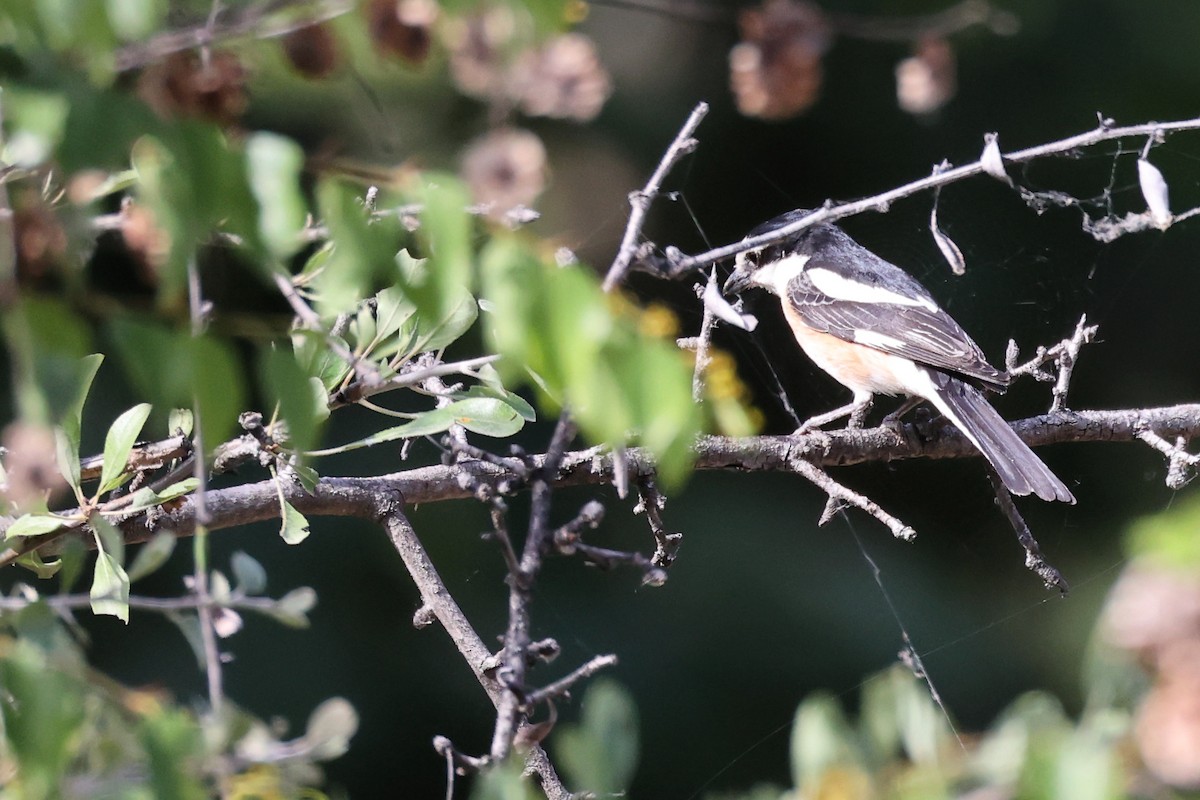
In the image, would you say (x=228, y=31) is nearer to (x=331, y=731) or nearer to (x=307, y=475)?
(x=331, y=731)

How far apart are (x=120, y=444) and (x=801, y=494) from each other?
2.60 m

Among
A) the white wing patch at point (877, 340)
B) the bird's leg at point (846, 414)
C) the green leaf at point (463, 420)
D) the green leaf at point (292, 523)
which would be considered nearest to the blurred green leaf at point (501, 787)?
the green leaf at point (463, 420)

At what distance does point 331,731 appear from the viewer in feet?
2.24

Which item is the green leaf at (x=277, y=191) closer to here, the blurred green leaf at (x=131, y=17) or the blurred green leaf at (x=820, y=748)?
the blurred green leaf at (x=131, y=17)

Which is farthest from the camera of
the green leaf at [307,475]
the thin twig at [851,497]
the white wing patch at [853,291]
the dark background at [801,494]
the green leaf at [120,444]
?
the dark background at [801,494]

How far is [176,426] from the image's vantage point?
4.19 ft

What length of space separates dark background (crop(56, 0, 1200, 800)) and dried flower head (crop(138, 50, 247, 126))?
2.12 meters

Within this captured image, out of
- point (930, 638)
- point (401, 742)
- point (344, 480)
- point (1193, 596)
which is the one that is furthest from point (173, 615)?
point (930, 638)

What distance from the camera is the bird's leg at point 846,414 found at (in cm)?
195

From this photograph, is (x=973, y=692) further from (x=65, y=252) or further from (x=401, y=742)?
(x=65, y=252)

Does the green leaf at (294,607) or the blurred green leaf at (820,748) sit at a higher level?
the blurred green leaf at (820,748)

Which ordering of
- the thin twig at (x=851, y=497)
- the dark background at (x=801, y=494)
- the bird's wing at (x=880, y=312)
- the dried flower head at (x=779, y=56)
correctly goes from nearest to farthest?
1. the dried flower head at (x=779, y=56)
2. the thin twig at (x=851, y=497)
3. the bird's wing at (x=880, y=312)
4. the dark background at (x=801, y=494)

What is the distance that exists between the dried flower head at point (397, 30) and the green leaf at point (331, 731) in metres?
0.35

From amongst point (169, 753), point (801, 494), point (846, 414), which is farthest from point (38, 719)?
point (801, 494)
